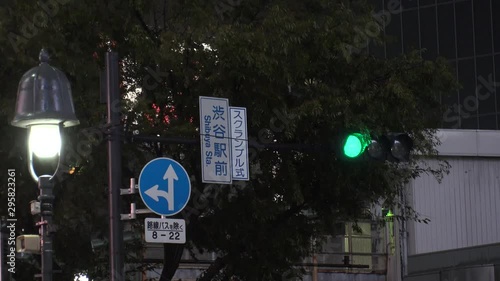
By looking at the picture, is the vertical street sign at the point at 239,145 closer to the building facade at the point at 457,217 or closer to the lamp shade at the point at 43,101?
the lamp shade at the point at 43,101

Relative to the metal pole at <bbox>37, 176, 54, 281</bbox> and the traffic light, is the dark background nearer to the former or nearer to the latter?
the traffic light

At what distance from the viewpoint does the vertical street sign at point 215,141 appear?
49.2 ft

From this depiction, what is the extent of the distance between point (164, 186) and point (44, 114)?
2591mm

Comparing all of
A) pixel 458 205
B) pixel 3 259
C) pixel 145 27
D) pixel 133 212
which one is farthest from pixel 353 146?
pixel 458 205

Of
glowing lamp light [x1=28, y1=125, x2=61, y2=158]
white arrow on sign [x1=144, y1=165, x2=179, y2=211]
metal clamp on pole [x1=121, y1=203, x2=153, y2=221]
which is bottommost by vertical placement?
metal clamp on pole [x1=121, y1=203, x2=153, y2=221]

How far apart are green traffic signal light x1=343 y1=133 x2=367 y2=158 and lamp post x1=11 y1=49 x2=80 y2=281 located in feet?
12.0

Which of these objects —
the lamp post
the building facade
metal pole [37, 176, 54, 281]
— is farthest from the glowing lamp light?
the building facade

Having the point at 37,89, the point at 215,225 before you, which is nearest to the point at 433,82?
the point at 215,225

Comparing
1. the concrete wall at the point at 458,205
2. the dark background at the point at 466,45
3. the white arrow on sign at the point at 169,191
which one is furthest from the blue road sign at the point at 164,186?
the dark background at the point at 466,45

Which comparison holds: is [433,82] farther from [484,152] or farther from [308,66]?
[484,152]

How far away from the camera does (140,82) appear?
19.0 metres

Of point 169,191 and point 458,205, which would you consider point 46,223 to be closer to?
point 169,191

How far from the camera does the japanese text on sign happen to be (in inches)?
613

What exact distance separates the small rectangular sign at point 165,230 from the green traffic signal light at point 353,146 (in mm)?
2184
